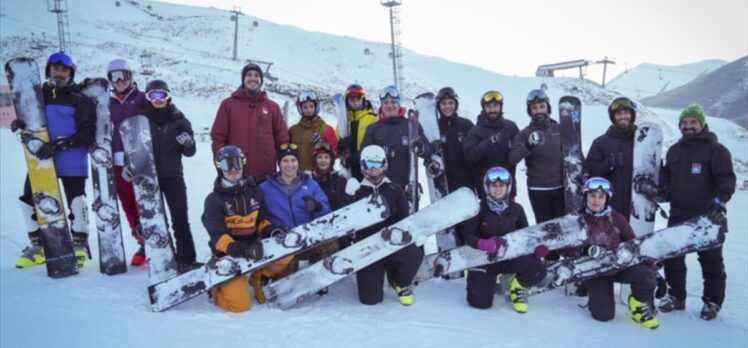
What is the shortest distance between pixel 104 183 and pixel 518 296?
403 cm

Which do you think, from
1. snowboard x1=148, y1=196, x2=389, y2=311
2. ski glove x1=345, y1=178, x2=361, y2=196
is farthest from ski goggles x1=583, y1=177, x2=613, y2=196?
ski glove x1=345, y1=178, x2=361, y2=196

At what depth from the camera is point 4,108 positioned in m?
15.6

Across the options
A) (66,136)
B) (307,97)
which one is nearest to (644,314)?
(307,97)

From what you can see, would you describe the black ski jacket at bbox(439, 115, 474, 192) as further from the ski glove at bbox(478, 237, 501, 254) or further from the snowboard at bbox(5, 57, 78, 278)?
the snowboard at bbox(5, 57, 78, 278)

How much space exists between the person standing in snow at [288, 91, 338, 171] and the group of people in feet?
0.05

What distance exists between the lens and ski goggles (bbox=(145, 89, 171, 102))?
421 cm

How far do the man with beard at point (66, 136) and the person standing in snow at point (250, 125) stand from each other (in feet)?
3.89

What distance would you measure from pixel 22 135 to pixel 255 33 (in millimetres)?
47662

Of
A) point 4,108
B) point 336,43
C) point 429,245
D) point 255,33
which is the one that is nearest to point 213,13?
point 255,33

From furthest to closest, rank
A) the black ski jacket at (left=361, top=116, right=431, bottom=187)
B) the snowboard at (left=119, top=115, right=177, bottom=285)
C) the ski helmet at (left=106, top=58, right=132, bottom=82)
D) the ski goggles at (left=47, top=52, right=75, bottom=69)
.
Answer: the black ski jacket at (left=361, top=116, right=431, bottom=187)
the ski helmet at (left=106, top=58, right=132, bottom=82)
the ski goggles at (left=47, top=52, right=75, bottom=69)
the snowboard at (left=119, top=115, right=177, bottom=285)

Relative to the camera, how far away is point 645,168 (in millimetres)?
4473

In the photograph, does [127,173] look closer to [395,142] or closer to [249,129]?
[249,129]

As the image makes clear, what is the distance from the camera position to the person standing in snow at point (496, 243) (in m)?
3.93

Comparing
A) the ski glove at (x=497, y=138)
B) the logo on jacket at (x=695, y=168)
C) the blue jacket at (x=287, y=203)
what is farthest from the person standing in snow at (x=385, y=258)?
the logo on jacket at (x=695, y=168)
